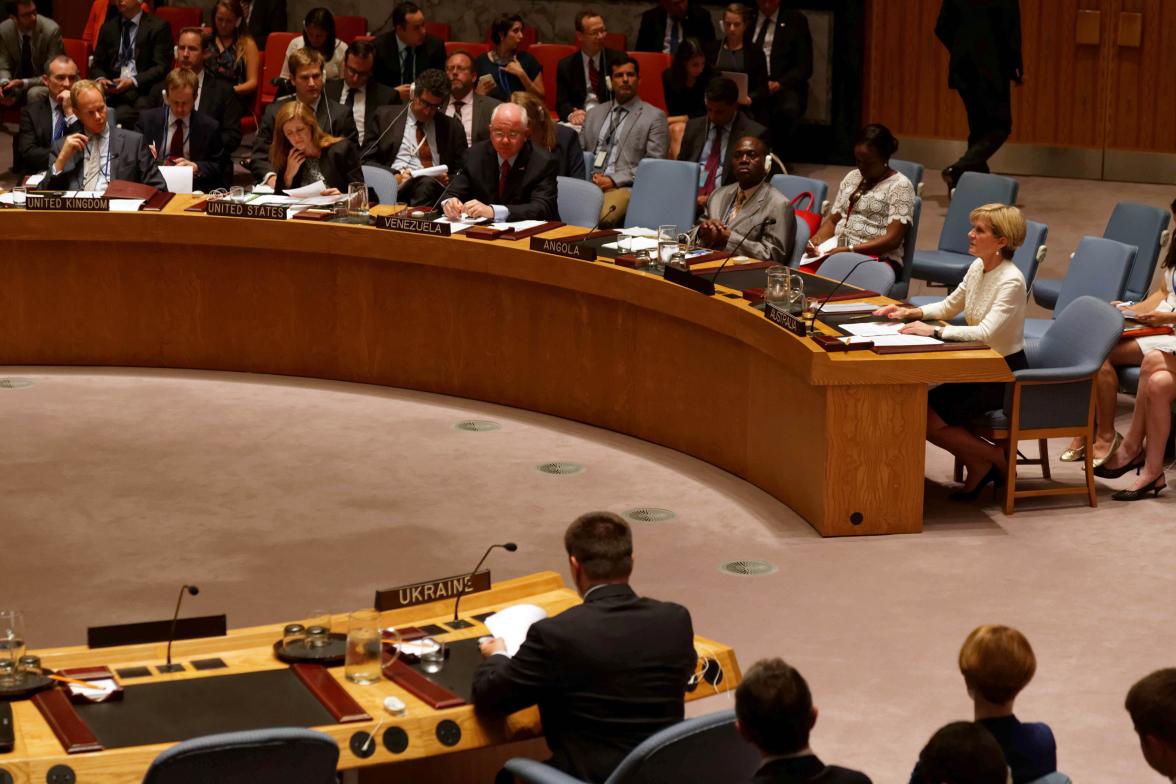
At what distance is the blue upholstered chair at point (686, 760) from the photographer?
311 centimetres

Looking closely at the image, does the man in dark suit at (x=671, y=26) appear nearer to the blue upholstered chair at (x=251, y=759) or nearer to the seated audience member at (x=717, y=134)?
the seated audience member at (x=717, y=134)

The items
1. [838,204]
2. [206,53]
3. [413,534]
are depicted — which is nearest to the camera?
[413,534]

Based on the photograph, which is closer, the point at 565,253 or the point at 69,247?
the point at 565,253

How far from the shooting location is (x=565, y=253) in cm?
A: 723

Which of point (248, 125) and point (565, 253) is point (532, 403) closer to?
point (565, 253)

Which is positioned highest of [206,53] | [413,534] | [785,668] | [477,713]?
[206,53]

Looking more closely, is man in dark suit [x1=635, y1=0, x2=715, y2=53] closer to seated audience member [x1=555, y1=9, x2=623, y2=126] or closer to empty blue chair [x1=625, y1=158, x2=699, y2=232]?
seated audience member [x1=555, y1=9, x2=623, y2=126]

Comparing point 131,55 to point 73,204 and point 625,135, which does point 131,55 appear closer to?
point 625,135

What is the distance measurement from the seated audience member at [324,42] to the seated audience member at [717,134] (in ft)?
9.49

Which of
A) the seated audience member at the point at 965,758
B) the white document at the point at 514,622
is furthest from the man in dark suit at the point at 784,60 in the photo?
the seated audience member at the point at 965,758

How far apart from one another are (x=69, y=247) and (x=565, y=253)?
250cm

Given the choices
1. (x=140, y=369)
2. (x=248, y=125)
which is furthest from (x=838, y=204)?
(x=248, y=125)

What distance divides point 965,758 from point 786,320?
344 centimetres

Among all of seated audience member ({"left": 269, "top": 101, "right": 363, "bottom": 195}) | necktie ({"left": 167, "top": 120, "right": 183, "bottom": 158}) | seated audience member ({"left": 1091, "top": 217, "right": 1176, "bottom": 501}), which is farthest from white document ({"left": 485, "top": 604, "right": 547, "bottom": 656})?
necktie ({"left": 167, "top": 120, "right": 183, "bottom": 158})
